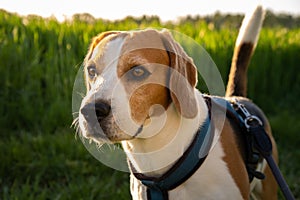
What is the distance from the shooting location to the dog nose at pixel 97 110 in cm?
248

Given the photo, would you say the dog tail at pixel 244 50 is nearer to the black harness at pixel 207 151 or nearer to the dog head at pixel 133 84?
the black harness at pixel 207 151

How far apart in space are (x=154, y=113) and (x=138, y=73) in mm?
210

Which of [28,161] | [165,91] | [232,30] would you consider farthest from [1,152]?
[232,30]

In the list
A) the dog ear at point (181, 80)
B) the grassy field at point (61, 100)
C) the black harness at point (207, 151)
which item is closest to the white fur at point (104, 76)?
the dog ear at point (181, 80)

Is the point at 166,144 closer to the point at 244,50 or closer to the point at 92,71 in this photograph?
the point at 92,71

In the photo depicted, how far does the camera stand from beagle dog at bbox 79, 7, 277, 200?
2.57 metres

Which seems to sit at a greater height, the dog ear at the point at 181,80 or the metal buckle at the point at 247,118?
the dog ear at the point at 181,80

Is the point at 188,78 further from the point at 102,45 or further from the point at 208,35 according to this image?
the point at 208,35

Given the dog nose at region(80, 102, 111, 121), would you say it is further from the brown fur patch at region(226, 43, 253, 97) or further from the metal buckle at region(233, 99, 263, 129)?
the brown fur patch at region(226, 43, 253, 97)

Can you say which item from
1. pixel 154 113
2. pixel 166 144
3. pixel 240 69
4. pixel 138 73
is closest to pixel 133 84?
pixel 138 73

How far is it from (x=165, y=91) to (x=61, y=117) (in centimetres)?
285

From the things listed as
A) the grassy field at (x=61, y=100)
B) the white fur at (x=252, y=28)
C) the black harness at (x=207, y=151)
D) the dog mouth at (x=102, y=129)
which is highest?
the white fur at (x=252, y=28)

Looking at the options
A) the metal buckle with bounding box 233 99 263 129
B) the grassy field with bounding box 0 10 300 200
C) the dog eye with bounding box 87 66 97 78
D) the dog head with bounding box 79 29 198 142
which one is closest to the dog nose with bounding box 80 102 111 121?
the dog head with bounding box 79 29 198 142

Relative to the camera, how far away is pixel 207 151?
286cm
